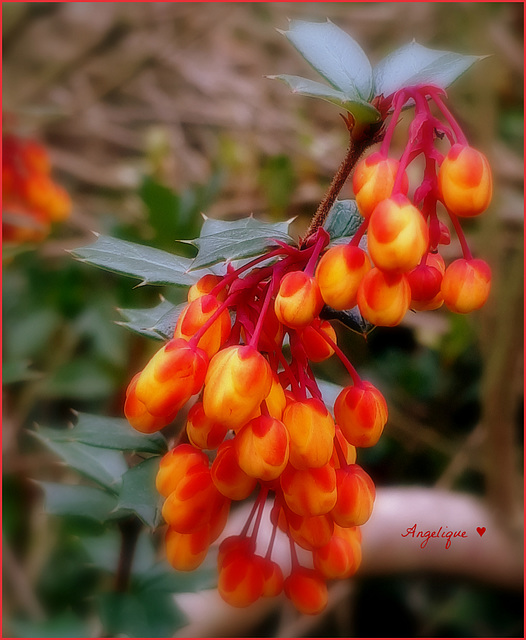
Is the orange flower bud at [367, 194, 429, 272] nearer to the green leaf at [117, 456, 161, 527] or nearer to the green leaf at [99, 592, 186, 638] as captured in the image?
the green leaf at [117, 456, 161, 527]

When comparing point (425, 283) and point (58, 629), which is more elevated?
point (425, 283)

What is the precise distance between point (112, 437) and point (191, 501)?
0.17 metres

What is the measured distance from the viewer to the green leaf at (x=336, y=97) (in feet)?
1.39

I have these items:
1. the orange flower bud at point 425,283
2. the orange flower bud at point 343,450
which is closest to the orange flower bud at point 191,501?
the orange flower bud at point 343,450

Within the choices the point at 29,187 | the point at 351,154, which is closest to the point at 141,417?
the point at 351,154

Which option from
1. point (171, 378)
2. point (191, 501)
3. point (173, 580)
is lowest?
point (173, 580)

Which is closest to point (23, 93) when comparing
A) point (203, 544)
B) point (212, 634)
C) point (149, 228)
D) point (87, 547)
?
point (149, 228)

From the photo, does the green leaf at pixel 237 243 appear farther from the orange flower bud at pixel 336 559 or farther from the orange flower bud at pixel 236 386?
the orange flower bud at pixel 336 559

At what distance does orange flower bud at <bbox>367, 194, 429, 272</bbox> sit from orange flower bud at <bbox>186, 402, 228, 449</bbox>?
179 mm

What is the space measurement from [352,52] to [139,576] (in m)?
0.68

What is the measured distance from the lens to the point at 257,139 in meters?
2.29

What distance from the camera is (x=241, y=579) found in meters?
0.54

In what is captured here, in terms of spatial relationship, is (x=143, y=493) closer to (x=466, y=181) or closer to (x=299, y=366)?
(x=299, y=366)

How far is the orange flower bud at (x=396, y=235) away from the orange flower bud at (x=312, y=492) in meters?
0.17
